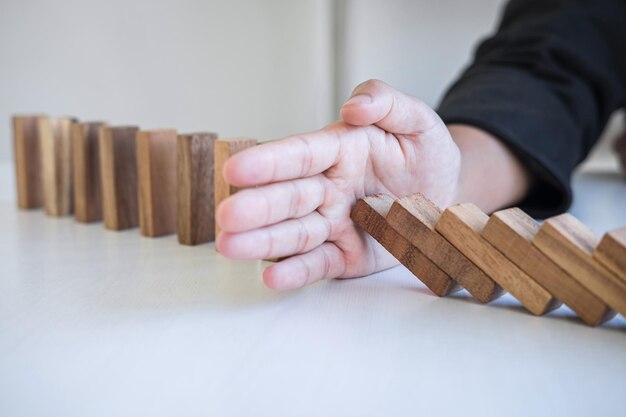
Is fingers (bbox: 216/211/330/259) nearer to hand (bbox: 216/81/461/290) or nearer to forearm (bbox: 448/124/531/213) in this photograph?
hand (bbox: 216/81/461/290)

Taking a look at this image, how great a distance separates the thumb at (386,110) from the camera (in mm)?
501

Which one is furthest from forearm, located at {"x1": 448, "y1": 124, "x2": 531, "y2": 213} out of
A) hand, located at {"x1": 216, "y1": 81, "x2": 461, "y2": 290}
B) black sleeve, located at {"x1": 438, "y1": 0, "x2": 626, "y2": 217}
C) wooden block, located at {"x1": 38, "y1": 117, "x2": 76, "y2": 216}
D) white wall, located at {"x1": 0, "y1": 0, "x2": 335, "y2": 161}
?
white wall, located at {"x1": 0, "y1": 0, "x2": 335, "y2": 161}

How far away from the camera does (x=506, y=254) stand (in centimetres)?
48

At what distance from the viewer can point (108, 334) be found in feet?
1.47

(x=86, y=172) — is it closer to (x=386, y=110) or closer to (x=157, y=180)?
(x=157, y=180)

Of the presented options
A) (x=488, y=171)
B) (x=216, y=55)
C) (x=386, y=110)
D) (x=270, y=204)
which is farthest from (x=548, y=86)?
(x=216, y=55)

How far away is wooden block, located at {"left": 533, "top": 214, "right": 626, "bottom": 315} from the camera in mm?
443

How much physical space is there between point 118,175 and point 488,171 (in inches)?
16.7

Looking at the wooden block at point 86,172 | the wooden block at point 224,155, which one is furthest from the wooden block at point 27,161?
the wooden block at point 224,155

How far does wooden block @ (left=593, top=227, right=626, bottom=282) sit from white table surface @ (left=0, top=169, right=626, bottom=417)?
1.9 inches

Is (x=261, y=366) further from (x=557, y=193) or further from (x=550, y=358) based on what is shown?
(x=557, y=193)

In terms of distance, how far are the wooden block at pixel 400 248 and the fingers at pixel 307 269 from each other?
0.04 m

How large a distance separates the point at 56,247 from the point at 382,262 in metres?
0.36

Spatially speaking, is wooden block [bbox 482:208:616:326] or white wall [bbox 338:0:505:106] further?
white wall [bbox 338:0:505:106]
